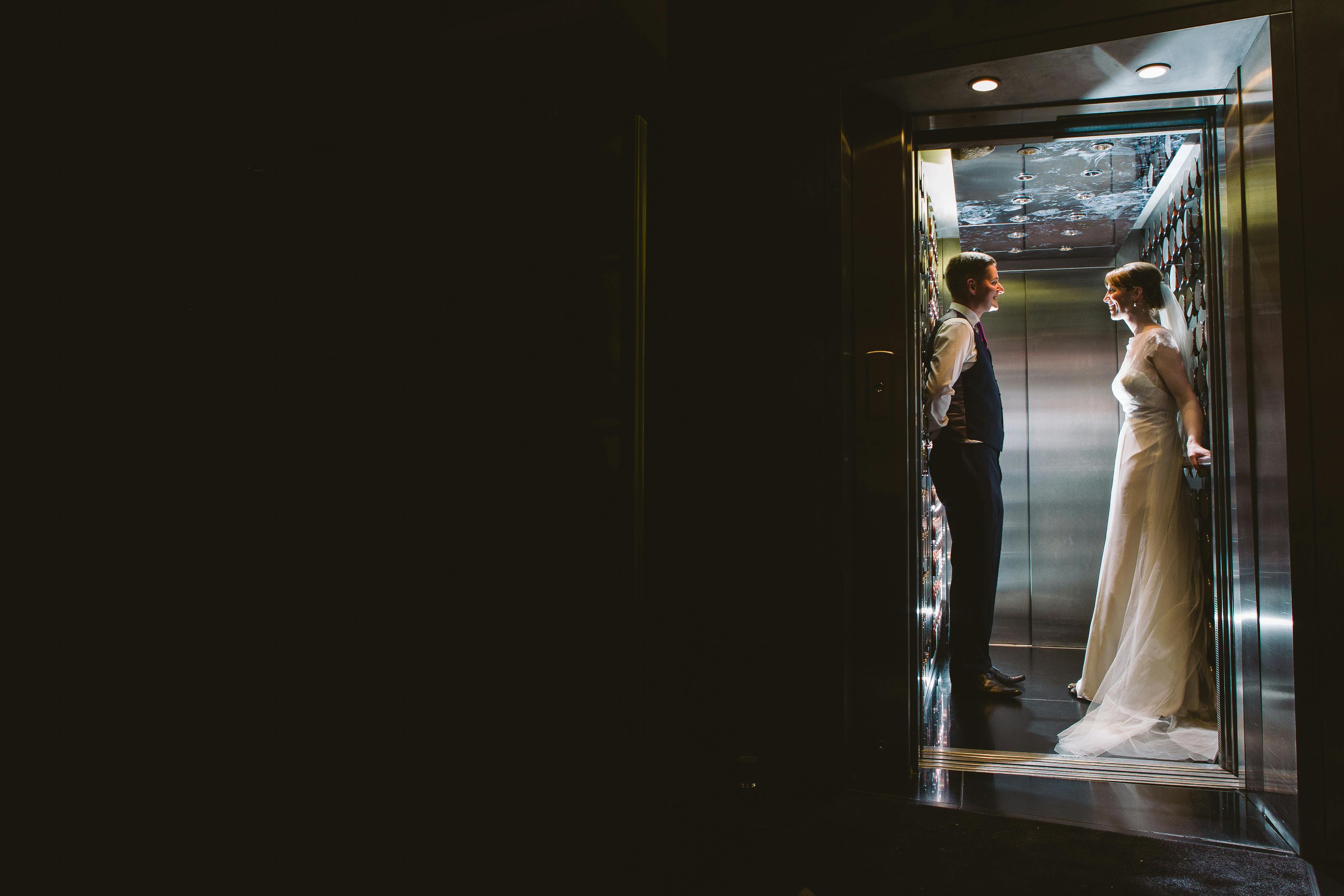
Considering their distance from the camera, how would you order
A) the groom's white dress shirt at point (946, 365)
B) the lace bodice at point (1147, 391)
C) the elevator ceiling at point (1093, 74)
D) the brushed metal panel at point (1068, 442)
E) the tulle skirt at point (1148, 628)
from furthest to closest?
1. the brushed metal panel at point (1068, 442)
2. the groom's white dress shirt at point (946, 365)
3. the lace bodice at point (1147, 391)
4. the tulle skirt at point (1148, 628)
5. the elevator ceiling at point (1093, 74)

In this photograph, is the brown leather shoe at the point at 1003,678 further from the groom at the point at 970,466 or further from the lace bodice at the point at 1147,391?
the lace bodice at the point at 1147,391

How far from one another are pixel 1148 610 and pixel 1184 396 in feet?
2.25

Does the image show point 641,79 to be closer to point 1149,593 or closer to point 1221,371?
point 1221,371

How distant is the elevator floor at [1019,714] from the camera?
2.40 m

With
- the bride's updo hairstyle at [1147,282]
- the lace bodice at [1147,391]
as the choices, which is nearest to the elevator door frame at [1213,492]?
the lace bodice at [1147,391]

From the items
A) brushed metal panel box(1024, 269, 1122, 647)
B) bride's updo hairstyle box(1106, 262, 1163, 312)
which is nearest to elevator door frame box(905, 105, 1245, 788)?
bride's updo hairstyle box(1106, 262, 1163, 312)

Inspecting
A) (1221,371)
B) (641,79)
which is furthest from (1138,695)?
(641,79)

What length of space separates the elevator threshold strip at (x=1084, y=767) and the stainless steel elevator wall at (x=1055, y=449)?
1625 millimetres

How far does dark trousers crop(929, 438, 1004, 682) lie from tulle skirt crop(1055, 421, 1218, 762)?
34cm

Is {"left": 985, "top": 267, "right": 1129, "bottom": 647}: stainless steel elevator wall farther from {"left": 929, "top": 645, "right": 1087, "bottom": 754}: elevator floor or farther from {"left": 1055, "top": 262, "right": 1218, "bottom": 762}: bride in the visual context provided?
{"left": 1055, "top": 262, "right": 1218, "bottom": 762}: bride

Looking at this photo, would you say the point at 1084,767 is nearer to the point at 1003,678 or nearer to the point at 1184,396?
the point at 1003,678

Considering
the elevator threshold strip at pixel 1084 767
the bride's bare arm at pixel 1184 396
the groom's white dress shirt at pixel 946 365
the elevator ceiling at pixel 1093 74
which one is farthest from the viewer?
the groom's white dress shirt at pixel 946 365

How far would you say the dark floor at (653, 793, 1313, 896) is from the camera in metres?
1.62

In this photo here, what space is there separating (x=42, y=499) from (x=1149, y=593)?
2903mm
